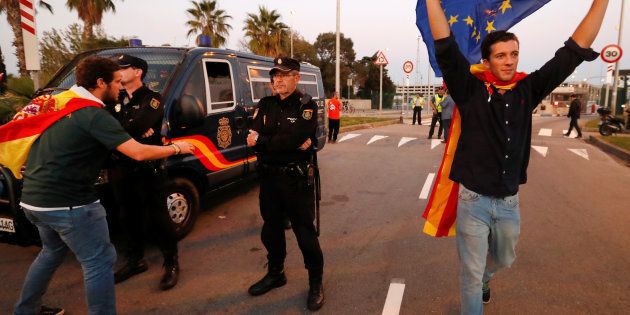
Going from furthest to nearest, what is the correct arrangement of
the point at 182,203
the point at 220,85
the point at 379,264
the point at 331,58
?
the point at 331,58 < the point at 220,85 < the point at 182,203 < the point at 379,264

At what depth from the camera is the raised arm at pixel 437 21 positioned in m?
2.26

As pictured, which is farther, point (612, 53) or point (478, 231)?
point (612, 53)

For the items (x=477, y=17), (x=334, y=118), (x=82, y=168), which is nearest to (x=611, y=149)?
(x=334, y=118)

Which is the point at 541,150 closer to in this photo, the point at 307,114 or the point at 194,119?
the point at 307,114

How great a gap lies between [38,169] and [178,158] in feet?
6.56

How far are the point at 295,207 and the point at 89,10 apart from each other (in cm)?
2394

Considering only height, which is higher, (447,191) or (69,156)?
(69,156)

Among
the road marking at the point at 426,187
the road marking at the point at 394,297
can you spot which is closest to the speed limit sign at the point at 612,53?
the road marking at the point at 426,187

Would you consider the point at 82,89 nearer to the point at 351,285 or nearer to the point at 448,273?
the point at 351,285

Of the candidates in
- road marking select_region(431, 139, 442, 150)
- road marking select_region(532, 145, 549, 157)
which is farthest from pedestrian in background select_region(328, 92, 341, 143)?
road marking select_region(532, 145, 549, 157)

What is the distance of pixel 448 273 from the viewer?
12.2ft

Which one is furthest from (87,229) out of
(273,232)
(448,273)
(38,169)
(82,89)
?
(448,273)

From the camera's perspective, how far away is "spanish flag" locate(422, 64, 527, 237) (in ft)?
8.11

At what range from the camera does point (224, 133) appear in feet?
16.8
